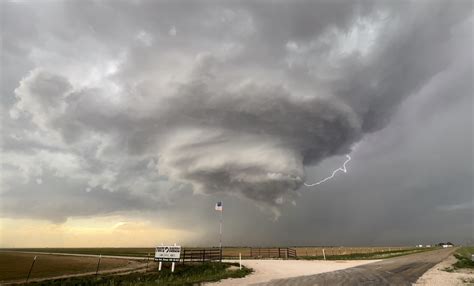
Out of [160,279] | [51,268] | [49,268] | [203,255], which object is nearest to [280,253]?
[203,255]

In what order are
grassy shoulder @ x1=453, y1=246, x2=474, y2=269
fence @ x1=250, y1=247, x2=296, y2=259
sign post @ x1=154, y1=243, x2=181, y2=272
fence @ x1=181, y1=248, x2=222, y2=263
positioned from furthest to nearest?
fence @ x1=250, y1=247, x2=296, y2=259 < grassy shoulder @ x1=453, y1=246, x2=474, y2=269 < fence @ x1=181, y1=248, x2=222, y2=263 < sign post @ x1=154, y1=243, x2=181, y2=272

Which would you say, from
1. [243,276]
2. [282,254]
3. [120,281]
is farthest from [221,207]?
[282,254]

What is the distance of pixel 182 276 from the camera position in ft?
84.4

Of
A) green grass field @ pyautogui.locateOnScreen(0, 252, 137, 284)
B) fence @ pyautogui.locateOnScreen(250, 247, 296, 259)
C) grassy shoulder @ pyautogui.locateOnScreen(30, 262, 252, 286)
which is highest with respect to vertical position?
fence @ pyautogui.locateOnScreen(250, 247, 296, 259)

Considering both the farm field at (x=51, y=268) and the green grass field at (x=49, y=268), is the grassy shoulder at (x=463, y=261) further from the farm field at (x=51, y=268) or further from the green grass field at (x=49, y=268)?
the green grass field at (x=49, y=268)

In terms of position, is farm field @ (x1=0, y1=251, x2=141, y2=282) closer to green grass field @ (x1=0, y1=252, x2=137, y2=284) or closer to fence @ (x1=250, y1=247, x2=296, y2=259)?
green grass field @ (x1=0, y1=252, x2=137, y2=284)

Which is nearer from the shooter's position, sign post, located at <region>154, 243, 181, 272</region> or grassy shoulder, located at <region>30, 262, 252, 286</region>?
grassy shoulder, located at <region>30, 262, 252, 286</region>

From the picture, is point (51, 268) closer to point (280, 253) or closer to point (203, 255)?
point (203, 255)

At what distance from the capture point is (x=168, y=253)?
29.2m

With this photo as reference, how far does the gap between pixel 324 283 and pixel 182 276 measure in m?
10.8

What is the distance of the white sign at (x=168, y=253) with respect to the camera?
28.9 metres

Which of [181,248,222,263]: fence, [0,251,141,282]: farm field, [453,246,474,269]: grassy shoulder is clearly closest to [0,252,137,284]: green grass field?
[0,251,141,282]: farm field

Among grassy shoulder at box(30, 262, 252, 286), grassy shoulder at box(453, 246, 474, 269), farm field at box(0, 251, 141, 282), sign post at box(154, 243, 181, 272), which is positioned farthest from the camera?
grassy shoulder at box(453, 246, 474, 269)

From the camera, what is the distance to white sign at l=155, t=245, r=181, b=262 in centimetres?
2888
